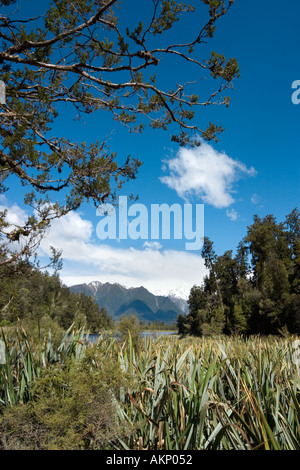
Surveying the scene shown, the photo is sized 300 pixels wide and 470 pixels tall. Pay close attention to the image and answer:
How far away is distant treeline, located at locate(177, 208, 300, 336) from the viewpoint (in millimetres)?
31531

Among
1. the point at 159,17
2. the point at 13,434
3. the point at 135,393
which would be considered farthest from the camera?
the point at 159,17

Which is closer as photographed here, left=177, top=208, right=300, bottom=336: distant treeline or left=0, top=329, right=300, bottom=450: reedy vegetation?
left=0, top=329, right=300, bottom=450: reedy vegetation

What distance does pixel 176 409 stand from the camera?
2516 mm

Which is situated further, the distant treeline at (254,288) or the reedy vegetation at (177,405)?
the distant treeline at (254,288)

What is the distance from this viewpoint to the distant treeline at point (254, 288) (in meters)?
31.5

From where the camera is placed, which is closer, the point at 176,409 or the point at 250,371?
the point at 176,409

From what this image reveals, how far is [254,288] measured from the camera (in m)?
39.8

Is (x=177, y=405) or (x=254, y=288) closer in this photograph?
(x=177, y=405)
